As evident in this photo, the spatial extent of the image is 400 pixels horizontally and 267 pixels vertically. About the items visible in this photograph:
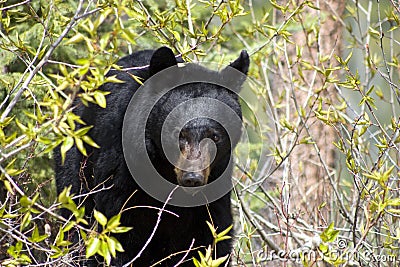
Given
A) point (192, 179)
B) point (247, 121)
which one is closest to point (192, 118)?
point (192, 179)

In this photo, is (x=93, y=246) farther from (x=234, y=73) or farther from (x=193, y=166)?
(x=234, y=73)

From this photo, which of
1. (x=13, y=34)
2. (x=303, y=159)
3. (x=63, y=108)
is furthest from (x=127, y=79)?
(x=303, y=159)

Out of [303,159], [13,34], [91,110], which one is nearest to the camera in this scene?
[91,110]

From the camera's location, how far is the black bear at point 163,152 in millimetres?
4102

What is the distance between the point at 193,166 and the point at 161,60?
0.74 meters

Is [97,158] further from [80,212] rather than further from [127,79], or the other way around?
[80,212]

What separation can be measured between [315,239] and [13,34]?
3.17 metres

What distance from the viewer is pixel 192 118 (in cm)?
411

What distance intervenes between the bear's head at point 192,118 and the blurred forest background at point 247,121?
204 millimetres

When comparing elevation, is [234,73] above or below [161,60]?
below

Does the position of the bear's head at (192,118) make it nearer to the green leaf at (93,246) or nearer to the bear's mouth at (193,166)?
the bear's mouth at (193,166)

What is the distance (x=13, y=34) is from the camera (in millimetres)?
5691

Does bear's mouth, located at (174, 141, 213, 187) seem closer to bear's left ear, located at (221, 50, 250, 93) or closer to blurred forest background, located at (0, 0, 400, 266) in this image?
blurred forest background, located at (0, 0, 400, 266)

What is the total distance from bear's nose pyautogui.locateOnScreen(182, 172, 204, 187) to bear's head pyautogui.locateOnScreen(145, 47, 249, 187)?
10 centimetres
